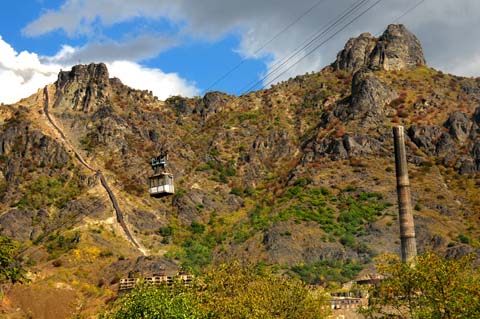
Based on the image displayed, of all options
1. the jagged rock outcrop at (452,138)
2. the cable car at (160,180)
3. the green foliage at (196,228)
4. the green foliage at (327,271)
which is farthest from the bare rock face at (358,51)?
the cable car at (160,180)

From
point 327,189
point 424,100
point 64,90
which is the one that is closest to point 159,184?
point 327,189

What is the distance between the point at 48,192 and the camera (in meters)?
139

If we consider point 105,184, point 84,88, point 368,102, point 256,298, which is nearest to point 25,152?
point 105,184

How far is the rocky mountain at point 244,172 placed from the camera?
11569 cm

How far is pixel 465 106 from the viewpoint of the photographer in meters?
157

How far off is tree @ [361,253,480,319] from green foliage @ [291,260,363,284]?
6715 centimetres

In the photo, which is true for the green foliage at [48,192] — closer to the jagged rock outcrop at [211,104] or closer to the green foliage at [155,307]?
the jagged rock outcrop at [211,104]

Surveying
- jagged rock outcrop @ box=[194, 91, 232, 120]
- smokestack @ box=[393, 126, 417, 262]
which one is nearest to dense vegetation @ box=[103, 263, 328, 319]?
smokestack @ box=[393, 126, 417, 262]

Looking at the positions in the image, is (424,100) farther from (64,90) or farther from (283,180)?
(64,90)

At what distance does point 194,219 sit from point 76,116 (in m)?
46.6

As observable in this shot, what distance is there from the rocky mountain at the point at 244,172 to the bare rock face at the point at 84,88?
378 mm

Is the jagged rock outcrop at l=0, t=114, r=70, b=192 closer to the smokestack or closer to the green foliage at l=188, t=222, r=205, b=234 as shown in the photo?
the green foliage at l=188, t=222, r=205, b=234

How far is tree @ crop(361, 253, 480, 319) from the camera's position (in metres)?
35.6

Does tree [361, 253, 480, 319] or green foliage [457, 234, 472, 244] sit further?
green foliage [457, 234, 472, 244]
